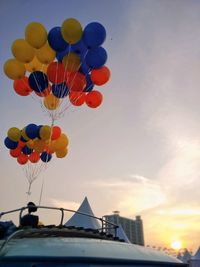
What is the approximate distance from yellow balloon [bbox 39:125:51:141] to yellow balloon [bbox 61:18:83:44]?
2647 mm

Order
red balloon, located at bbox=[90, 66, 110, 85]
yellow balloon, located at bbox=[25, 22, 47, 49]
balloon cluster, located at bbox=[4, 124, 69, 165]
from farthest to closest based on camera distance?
balloon cluster, located at bbox=[4, 124, 69, 165]
red balloon, located at bbox=[90, 66, 110, 85]
yellow balloon, located at bbox=[25, 22, 47, 49]

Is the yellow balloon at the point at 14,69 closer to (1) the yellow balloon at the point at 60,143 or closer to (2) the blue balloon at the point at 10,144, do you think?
(2) the blue balloon at the point at 10,144

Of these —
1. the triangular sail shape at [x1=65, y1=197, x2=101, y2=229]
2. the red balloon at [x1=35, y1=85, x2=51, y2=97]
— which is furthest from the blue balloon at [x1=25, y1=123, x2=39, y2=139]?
the triangular sail shape at [x1=65, y1=197, x2=101, y2=229]

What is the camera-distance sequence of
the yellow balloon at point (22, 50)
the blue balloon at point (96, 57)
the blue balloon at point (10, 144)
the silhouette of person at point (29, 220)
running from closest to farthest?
the silhouette of person at point (29, 220)
the yellow balloon at point (22, 50)
the blue balloon at point (96, 57)
the blue balloon at point (10, 144)

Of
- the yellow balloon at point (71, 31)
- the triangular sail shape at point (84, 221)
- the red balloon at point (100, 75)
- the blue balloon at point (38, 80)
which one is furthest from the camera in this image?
the triangular sail shape at point (84, 221)

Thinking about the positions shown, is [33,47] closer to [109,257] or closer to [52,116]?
[52,116]

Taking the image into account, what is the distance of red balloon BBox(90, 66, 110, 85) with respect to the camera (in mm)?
8727

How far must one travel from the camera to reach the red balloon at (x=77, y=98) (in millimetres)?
9156

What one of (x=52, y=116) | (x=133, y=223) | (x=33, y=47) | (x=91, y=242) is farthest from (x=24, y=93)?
(x=133, y=223)

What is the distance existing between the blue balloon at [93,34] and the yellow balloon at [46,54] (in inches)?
38.7

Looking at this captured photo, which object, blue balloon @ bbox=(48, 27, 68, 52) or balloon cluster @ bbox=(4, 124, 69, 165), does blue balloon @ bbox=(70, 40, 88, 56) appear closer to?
blue balloon @ bbox=(48, 27, 68, 52)

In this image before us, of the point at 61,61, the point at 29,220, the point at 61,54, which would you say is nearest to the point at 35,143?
the point at 61,61

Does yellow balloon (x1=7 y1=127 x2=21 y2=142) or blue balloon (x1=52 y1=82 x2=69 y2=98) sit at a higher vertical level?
blue balloon (x1=52 y1=82 x2=69 y2=98)

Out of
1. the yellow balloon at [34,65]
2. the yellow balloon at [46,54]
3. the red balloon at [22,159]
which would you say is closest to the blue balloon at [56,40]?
the yellow balloon at [46,54]
